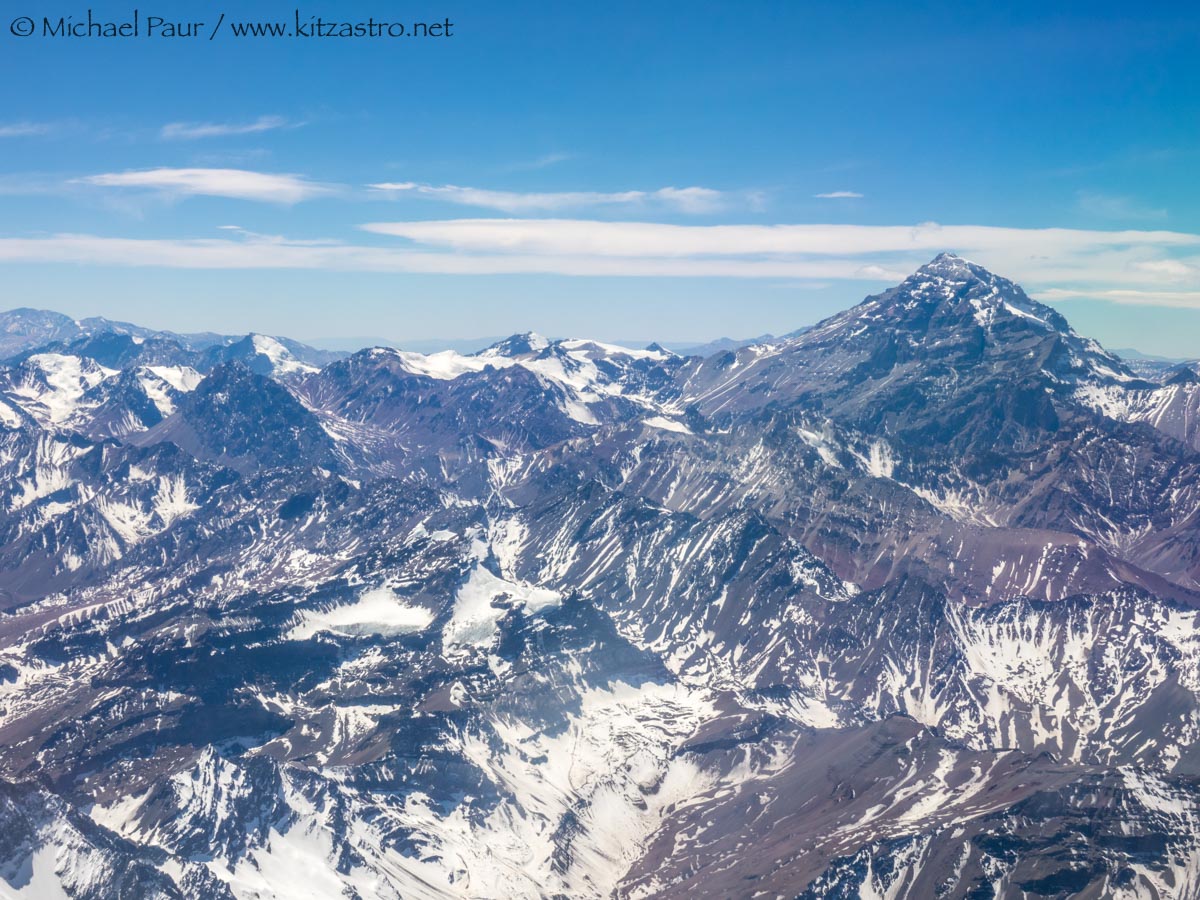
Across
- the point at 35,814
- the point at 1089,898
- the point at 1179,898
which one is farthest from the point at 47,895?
the point at 1179,898

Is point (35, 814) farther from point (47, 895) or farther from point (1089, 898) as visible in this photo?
point (1089, 898)

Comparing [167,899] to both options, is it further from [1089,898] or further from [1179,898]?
[1179,898]

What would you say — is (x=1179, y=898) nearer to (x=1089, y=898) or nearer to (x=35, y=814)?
(x=1089, y=898)

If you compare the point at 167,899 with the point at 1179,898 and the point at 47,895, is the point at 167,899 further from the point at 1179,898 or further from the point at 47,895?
the point at 1179,898

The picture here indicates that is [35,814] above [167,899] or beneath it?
above

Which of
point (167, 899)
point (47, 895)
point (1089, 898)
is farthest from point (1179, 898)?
point (47, 895)

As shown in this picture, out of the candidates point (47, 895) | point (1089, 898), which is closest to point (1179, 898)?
point (1089, 898)

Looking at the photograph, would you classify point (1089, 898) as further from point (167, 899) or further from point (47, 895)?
point (47, 895)
